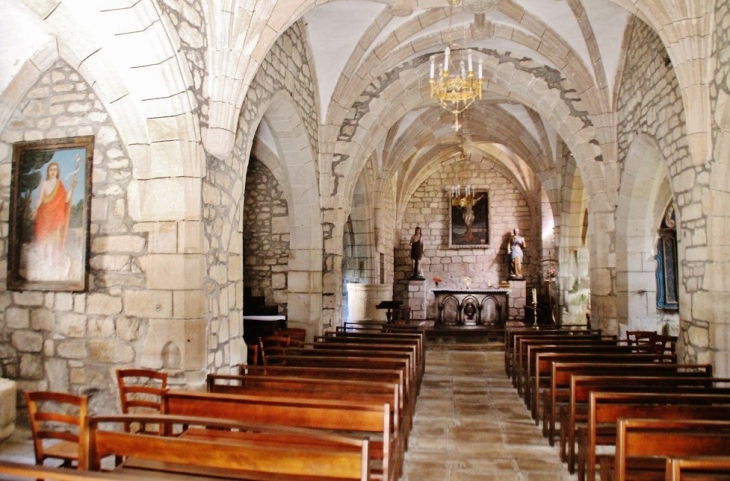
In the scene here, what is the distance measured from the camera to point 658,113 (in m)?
6.07

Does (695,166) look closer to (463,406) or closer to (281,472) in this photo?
(463,406)

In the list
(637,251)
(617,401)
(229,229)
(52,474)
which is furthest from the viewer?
(637,251)

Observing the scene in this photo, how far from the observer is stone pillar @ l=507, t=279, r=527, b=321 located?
14133mm

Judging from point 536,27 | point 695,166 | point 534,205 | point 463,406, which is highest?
point 536,27

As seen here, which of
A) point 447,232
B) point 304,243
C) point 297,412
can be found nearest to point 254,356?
point 304,243

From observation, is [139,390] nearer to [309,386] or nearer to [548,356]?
[309,386]

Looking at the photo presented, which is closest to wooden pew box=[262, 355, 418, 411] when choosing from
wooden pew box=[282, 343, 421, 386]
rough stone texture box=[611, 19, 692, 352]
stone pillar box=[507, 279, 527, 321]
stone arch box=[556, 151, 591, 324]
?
wooden pew box=[282, 343, 421, 386]

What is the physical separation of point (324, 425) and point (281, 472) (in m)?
0.65

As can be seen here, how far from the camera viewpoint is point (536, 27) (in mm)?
7477

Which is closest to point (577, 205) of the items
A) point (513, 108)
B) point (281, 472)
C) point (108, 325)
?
point (513, 108)

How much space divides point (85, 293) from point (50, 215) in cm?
72

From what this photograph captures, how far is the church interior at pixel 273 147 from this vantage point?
4.14 m

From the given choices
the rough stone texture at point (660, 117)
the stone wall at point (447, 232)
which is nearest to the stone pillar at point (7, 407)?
the rough stone texture at point (660, 117)

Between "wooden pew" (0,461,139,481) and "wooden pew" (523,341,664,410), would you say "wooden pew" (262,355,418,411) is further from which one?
"wooden pew" (0,461,139,481)
